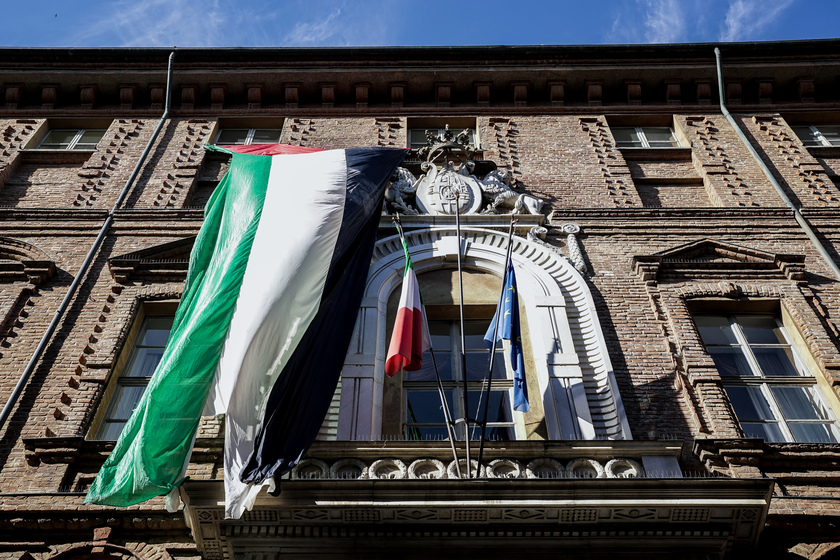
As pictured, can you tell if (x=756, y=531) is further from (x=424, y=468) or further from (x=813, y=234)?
(x=813, y=234)

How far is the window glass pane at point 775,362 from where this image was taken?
9672 millimetres

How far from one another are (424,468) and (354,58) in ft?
32.1

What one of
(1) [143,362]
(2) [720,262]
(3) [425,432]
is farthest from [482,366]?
(1) [143,362]

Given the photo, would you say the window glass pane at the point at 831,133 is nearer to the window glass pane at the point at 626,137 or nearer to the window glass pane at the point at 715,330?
the window glass pane at the point at 626,137

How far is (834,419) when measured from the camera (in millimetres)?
8922

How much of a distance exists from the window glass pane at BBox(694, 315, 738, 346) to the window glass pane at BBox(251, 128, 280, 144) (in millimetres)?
8021

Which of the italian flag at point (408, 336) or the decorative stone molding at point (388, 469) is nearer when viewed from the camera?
the decorative stone molding at point (388, 469)

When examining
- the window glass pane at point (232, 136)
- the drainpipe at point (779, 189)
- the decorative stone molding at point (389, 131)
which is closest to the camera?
the drainpipe at point (779, 189)

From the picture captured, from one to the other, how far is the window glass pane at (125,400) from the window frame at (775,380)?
21.5 feet

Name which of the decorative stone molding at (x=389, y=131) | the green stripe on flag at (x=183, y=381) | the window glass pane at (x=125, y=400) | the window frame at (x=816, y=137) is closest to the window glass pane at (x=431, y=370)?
the green stripe on flag at (x=183, y=381)

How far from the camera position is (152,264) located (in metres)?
10.9

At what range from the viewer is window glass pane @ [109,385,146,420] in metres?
9.14

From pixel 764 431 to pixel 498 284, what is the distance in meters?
3.55

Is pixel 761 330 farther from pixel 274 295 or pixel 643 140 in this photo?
pixel 274 295
